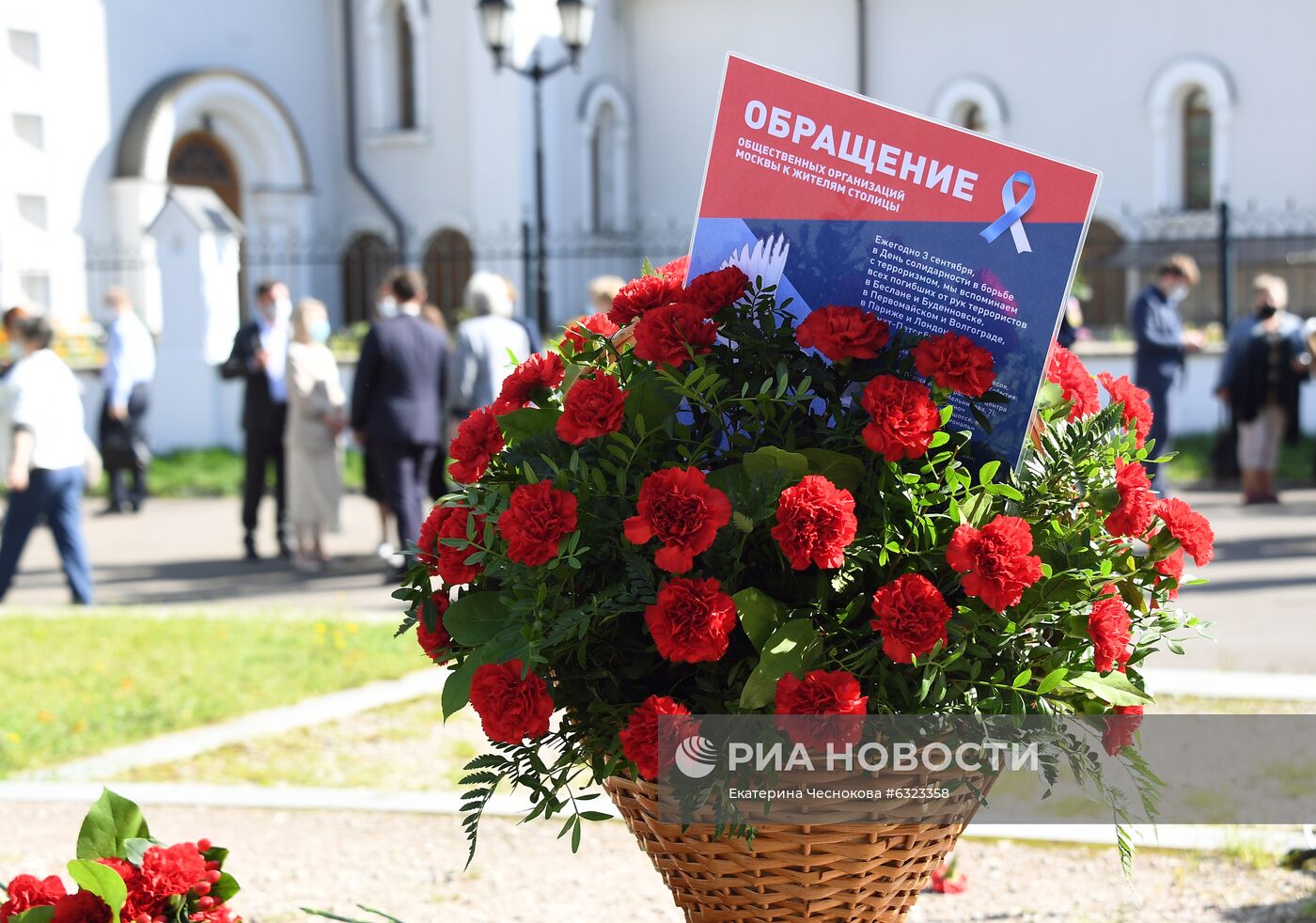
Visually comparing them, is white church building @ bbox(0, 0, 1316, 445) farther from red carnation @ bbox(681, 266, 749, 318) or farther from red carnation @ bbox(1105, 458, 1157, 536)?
red carnation @ bbox(1105, 458, 1157, 536)

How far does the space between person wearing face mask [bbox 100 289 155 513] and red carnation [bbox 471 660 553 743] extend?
1193 centimetres

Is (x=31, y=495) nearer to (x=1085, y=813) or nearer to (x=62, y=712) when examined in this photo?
(x=62, y=712)

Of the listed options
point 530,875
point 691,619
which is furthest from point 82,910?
point 530,875

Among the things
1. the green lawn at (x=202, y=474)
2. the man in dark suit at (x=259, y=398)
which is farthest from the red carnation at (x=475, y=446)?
the green lawn at (x=202, y=474)

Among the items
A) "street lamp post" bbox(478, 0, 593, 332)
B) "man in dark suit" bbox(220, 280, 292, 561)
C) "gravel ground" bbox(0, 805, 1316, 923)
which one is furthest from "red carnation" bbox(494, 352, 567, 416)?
"street lamp post" bbox(478, 0, 593, 332)

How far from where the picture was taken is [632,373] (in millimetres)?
2174

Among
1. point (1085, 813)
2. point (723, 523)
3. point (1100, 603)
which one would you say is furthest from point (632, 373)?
point (1085, 813)

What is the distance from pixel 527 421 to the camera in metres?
2.16

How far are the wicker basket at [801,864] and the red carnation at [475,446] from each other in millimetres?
503

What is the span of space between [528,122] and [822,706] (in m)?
21.8

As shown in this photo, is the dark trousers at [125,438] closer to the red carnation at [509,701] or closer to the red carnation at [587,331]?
the red carnation at [587,331]

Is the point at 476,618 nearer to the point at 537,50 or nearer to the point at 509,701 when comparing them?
the point at 509,701

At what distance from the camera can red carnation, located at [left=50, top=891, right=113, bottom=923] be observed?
2.11m

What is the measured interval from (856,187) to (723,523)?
513 mm
